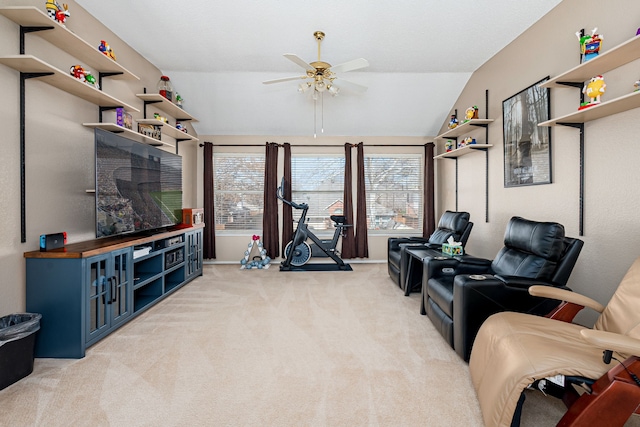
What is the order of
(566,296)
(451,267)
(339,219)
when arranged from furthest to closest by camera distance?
(339,219)
(451,267)
(566,296)

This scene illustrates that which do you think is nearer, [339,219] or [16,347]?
[16,347]

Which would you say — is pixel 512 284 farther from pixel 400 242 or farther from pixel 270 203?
pixel 270 203

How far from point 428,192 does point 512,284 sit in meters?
3.84

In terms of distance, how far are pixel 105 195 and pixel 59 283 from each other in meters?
0.80

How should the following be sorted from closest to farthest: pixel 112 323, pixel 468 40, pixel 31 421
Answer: pixel 31 421
pixel 112 323
pixel 468 40

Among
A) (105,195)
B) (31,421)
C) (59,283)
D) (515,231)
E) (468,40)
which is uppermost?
(468,40)

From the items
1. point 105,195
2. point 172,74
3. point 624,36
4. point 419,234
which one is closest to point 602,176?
point 624,36

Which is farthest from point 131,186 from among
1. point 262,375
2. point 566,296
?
point 566,296

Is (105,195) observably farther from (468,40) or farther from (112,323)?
(468,40)

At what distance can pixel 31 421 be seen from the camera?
1.67m

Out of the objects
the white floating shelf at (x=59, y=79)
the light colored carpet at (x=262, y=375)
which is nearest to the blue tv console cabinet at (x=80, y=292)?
the light colored carpet at (x=262, y=375)

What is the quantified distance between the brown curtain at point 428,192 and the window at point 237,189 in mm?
2986

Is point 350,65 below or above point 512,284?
above

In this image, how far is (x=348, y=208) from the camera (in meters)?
5.80
